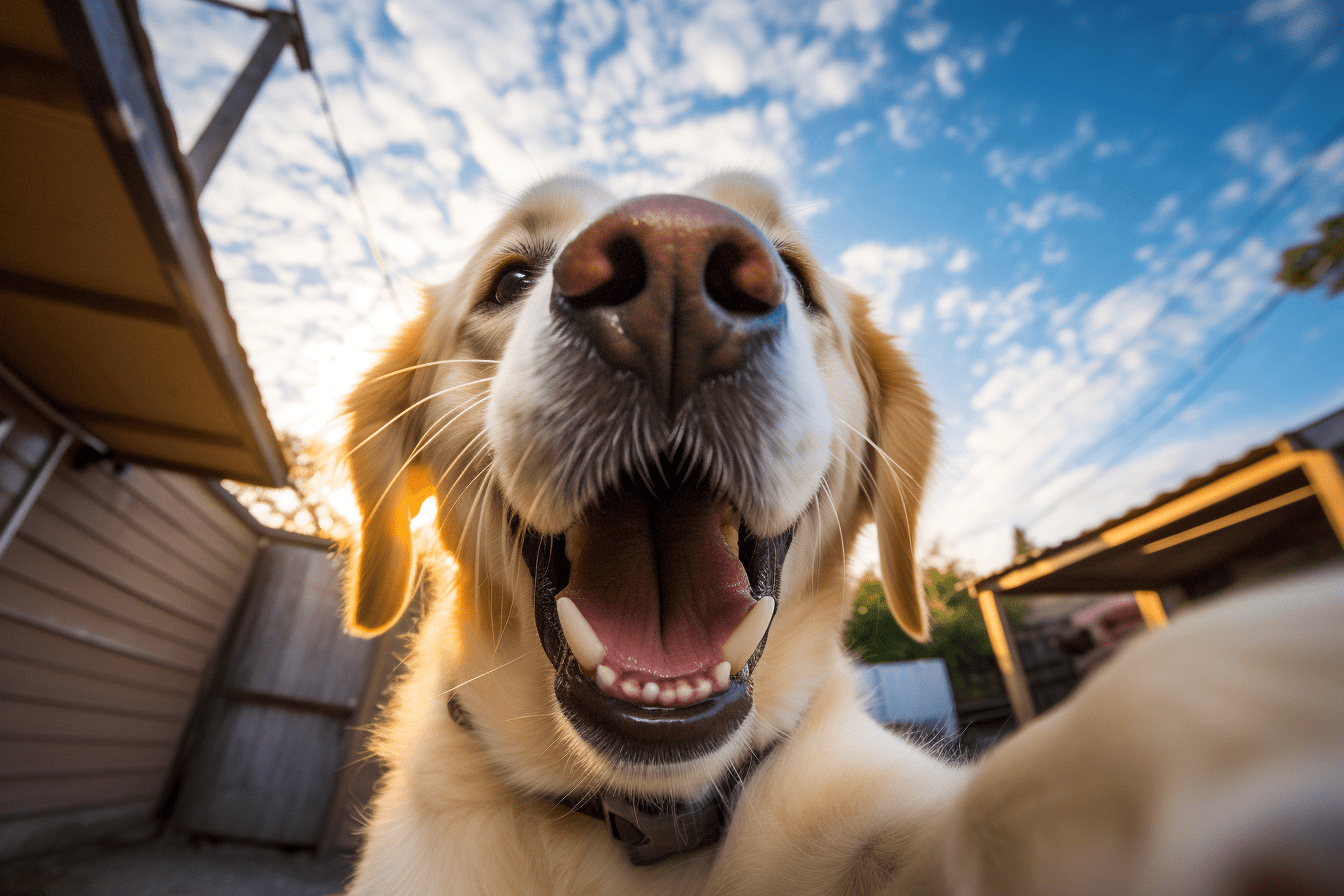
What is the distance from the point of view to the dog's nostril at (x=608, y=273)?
104 centimetres

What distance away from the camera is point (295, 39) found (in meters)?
6.09

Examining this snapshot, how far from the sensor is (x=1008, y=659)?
7.16m

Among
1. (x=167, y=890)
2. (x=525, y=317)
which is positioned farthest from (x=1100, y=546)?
(x=167, y=890)

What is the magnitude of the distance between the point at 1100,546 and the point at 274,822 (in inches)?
354

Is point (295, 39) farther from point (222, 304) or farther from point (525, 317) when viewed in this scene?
point (525, 317)

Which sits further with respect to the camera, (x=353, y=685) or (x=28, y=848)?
(x=353, y=685)

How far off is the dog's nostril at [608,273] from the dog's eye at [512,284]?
3.24 ft

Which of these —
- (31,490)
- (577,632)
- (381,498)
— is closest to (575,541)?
(577,632)

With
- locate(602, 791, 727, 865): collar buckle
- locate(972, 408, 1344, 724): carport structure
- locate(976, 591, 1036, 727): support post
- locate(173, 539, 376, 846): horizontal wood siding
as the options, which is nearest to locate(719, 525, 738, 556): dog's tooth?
locate(602, 791, 727, 865): collar buckle

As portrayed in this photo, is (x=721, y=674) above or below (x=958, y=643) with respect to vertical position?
below

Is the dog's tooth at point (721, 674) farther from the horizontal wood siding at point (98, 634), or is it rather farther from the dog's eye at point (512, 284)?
the horizontal wood siding at point (98, 634)

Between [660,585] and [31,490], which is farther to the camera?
[31,490]

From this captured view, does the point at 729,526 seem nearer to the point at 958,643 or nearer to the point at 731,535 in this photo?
the point at 731,535

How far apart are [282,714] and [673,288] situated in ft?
25.1
